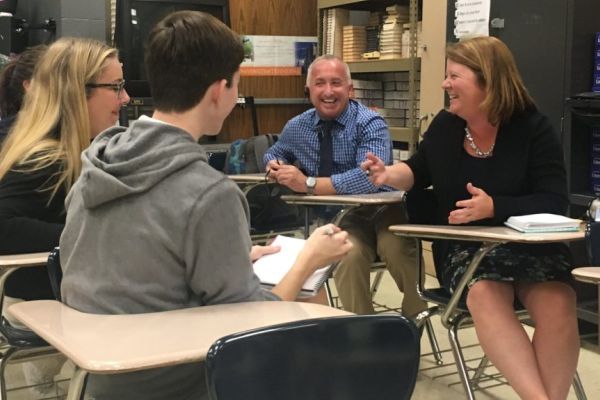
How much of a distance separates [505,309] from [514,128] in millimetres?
640

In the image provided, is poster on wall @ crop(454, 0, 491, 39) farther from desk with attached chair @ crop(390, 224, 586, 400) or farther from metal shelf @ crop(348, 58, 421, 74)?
desk with attached chair @ crop(390, 224, 586, 400)

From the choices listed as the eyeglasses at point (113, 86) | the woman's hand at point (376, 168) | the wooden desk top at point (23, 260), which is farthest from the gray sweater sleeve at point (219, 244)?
the woman's hand at point (376, 168)

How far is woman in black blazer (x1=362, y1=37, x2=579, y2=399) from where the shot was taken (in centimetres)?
238

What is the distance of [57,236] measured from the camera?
2299 millimetres

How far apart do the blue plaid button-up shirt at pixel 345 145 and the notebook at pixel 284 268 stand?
147 cm

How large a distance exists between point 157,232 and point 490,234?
113 centimetres

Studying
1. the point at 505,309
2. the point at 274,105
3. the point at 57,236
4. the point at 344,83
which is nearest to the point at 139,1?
the point at 274,105

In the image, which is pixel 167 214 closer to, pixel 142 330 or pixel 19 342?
pixel 142 330

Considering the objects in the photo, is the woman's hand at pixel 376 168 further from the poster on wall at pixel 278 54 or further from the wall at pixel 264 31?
the poster on wall at pixel 278 54

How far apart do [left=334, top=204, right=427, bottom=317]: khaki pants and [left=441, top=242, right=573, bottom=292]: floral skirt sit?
60 centimetres

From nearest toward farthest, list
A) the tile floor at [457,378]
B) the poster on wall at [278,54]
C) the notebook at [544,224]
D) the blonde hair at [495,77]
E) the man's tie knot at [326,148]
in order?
the notebook at [544,224] < the blonde hair at [495,77] < the tile floor at [457,378] < the man's tie knot at [326,148] < the poster on wall at [278,54]

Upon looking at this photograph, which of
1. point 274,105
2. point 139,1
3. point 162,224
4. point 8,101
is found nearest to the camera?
point 162,224

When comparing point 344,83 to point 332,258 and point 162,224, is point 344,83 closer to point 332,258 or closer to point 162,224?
point 332,258

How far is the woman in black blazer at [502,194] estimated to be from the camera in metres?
2.38
